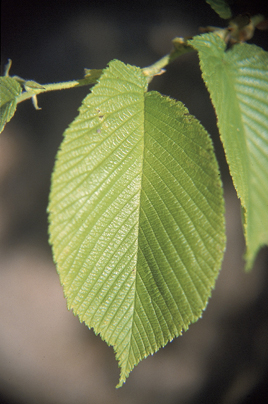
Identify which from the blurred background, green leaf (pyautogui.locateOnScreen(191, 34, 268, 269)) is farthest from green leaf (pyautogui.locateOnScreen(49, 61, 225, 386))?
the blurred background

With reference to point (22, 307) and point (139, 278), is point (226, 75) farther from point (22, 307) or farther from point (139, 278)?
point (22, 307)

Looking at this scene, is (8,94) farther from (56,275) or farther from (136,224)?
(56,275)

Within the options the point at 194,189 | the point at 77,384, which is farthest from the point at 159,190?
the point at 77,384

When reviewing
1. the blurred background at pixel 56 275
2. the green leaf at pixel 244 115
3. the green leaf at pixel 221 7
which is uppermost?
the green leaf at pixel 221 7

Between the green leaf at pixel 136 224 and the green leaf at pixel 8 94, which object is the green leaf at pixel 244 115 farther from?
the green leaf at pixel 8 94

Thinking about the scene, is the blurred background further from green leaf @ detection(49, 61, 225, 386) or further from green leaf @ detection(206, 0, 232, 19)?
green leaf @ detection(49, 61, 225, 386)

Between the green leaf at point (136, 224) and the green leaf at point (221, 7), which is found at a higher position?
the green leaf at point (221, 7)

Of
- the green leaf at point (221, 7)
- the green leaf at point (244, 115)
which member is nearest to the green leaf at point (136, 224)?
the green leaf at point (244, 115)
